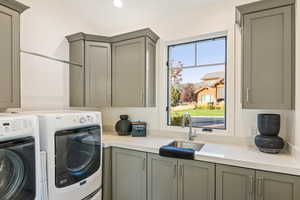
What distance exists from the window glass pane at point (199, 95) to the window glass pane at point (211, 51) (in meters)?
0.09

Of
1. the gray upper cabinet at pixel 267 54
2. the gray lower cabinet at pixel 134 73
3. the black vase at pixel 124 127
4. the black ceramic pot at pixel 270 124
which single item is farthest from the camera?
the black vase at pixel 124 127

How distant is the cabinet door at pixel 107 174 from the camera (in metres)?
2.11

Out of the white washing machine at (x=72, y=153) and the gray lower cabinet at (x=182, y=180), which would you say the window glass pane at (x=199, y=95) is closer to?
the gray lower cabinet at (x=182, y=180)

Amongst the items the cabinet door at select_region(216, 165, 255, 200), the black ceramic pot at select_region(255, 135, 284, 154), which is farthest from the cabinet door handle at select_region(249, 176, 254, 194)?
the black ceramic pot at select_region(255, 135, 284, 154)

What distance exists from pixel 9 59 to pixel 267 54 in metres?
2.44

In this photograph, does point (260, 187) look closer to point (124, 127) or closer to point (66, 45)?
point (124, 127)

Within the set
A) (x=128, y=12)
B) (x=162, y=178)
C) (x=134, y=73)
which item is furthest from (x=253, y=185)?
(x=128, y=12)

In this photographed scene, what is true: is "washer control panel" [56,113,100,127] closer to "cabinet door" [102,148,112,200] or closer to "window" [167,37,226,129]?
"cabinet door" [102,148,112,200]

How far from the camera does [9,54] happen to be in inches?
64.2

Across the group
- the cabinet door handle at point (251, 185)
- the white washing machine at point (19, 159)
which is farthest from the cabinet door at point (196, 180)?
the white washing machine at point (19, 159)

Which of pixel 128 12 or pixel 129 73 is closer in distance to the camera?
pixel 129 73

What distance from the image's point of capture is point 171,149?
178 cm

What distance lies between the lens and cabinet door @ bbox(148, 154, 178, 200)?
177 cm

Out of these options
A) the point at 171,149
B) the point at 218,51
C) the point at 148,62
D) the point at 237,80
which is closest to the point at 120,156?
the point at 171,149
